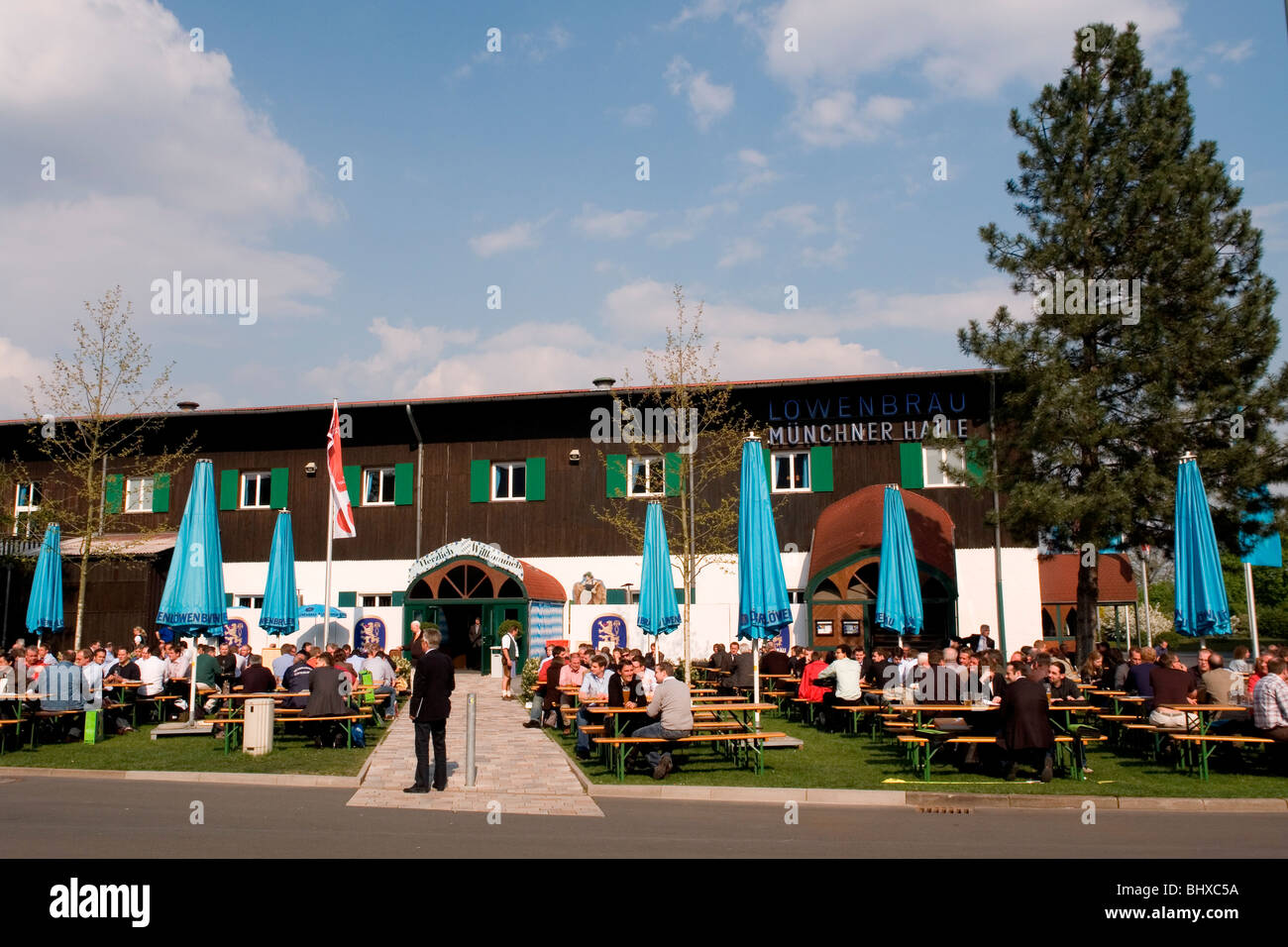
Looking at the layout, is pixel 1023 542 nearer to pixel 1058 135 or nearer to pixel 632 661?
pixel 1058 135

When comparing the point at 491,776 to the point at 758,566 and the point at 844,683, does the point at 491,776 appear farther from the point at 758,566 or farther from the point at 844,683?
the point at 844,683

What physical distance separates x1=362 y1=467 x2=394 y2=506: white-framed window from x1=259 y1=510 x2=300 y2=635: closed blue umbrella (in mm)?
6192

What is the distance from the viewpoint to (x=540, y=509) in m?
28.9

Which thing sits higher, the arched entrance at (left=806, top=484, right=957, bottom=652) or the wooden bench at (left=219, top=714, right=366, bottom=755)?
the arched entrance at (left=806, top=484, right=957, bottom=652)

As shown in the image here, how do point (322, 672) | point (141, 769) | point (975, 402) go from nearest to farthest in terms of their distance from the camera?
1. point (141, 769)
2. point (322, 672)
3. point (975, 402)

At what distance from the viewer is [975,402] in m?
26.9

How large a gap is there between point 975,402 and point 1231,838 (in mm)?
19302

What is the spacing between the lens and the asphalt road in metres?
7.82

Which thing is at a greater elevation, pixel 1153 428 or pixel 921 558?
pixel 1153 428

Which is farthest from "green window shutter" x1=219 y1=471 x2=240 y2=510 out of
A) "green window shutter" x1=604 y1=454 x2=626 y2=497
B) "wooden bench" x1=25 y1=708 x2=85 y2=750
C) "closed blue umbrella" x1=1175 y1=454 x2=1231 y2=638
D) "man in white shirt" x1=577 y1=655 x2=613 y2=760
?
"closed blue umbrella" x1=1175 y1=454 x2=1231 y2=638

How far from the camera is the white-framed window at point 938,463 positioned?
26750mm

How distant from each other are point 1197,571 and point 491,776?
33.0 ft

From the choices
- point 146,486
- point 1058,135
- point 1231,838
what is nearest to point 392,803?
point 1231,838

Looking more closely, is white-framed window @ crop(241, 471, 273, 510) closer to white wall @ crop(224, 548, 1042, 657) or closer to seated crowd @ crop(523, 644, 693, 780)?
white wall @ crop(224, 548, 1042, 657)
